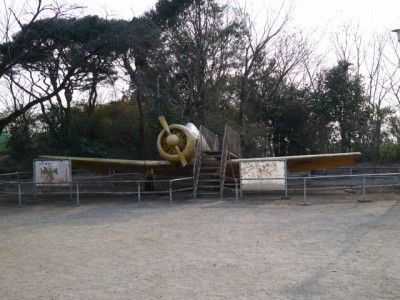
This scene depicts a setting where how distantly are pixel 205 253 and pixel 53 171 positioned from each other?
1052cm

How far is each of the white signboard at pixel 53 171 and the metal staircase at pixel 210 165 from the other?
455 cm

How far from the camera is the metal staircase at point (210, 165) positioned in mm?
15539

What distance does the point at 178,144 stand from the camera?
16.6m

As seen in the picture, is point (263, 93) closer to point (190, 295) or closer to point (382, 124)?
point (382, 124)

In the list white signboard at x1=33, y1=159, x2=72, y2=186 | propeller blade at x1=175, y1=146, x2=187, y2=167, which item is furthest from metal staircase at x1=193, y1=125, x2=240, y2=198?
white signboard at x1=33, y1=159, x2=72, y2=186

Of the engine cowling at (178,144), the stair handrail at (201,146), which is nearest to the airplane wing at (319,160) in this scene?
the stair handrail at (201,146)

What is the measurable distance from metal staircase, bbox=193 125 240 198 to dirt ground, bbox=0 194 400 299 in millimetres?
3507

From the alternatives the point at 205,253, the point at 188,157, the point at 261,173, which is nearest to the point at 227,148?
the point at 188,157

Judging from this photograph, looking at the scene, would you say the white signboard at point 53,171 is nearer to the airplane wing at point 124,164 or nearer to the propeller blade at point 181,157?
the airplane wing at point 124,164

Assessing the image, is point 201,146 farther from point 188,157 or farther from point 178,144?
point 178,144

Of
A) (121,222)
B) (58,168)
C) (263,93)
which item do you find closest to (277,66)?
(263,93)

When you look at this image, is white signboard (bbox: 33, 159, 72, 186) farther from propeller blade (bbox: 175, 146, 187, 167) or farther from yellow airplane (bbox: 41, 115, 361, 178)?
propeller blade (bbox: 175, 146, 187, 167)

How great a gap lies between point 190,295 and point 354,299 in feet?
5.50

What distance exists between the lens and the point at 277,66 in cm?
3106
